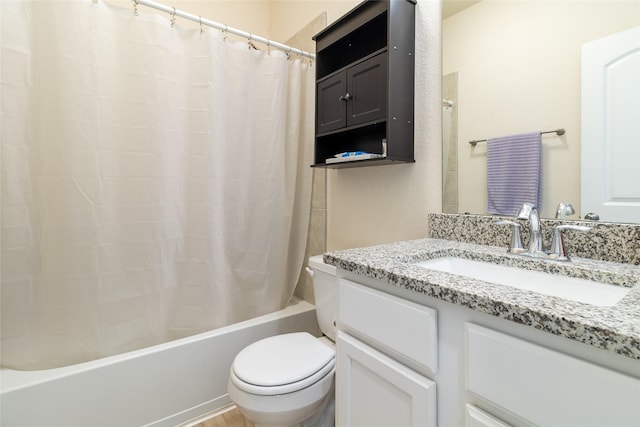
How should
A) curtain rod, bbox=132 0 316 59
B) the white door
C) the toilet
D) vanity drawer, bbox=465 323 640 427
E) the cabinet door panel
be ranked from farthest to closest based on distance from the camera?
curtain rod, bbox=132 0 316 59, the toilet, the white door, the cabinet door panel, vanity drawer, bbox=465 323 640 427

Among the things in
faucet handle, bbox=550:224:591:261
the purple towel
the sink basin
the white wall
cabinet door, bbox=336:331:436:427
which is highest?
the white wall

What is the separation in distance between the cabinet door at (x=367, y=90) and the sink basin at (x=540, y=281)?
2.02 ft

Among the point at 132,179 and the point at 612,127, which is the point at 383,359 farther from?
the point at 132,179

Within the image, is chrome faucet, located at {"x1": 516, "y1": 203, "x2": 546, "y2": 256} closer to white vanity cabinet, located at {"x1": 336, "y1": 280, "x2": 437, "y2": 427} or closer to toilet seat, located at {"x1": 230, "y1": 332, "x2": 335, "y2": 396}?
white vanity cabinet, located at {"x1": 336, "y1": 280, "x2": 437, "y2": 427}

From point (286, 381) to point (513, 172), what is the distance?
1.04 m

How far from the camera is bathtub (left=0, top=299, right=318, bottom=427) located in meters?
1.10

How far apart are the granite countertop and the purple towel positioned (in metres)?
0.18

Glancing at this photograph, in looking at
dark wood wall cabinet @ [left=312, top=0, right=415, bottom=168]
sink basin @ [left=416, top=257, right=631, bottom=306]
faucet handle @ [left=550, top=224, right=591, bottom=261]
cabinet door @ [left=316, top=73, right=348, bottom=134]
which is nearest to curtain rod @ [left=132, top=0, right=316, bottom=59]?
dark wood wall cabinet @ [left=312, top=0, right=415, bottom=168]

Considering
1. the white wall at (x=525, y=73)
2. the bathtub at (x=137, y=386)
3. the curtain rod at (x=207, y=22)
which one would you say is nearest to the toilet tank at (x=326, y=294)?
the bathtub at (x=137, y=386)

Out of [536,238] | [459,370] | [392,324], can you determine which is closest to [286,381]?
[392,324]

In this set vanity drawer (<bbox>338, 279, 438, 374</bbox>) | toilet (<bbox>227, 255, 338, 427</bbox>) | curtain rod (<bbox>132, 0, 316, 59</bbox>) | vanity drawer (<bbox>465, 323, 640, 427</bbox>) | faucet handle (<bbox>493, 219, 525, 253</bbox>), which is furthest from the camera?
curtain rod (<bbox>132, 0, 316, 59</bbox>)

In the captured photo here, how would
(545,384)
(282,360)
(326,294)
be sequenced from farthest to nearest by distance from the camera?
(326,294)
(282,360)
(545,384)

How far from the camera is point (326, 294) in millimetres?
1397

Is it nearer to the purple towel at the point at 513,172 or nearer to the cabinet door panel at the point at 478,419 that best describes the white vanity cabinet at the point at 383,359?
the cabinet door panel at the point at 478,419
